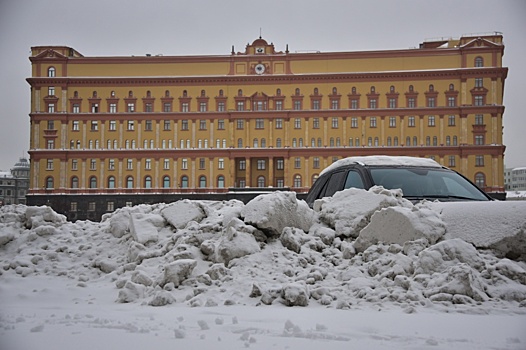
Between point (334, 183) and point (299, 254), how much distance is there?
2.99 meters

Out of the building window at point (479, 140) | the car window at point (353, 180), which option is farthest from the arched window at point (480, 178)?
the car window at point (353, 180)

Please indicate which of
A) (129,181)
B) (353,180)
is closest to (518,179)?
(129,181)

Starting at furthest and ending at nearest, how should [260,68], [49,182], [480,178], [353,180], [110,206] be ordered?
[260,68], [49,182], [110,206], [480,178], [353,180]

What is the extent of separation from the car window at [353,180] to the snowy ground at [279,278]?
3.34 feet

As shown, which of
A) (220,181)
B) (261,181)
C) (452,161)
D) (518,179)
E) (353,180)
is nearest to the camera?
(353,180)

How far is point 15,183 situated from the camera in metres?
105

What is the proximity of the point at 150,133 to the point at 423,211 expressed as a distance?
59.5m

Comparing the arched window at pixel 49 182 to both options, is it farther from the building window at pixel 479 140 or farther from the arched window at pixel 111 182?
the building window at pixel 479 140

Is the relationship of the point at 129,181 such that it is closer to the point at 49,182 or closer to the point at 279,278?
the point at 49,182

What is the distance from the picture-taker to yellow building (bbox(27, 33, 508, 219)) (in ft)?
195

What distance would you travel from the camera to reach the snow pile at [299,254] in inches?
171

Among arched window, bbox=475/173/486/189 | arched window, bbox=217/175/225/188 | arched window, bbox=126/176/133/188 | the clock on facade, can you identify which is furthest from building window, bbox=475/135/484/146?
arched window, bbox=126/176/133/188

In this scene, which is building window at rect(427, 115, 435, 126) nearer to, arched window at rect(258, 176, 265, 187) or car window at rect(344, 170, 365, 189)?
arched window at rect(258, 176, 265, 187)

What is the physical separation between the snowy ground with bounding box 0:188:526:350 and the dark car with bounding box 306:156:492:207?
3.23ft
